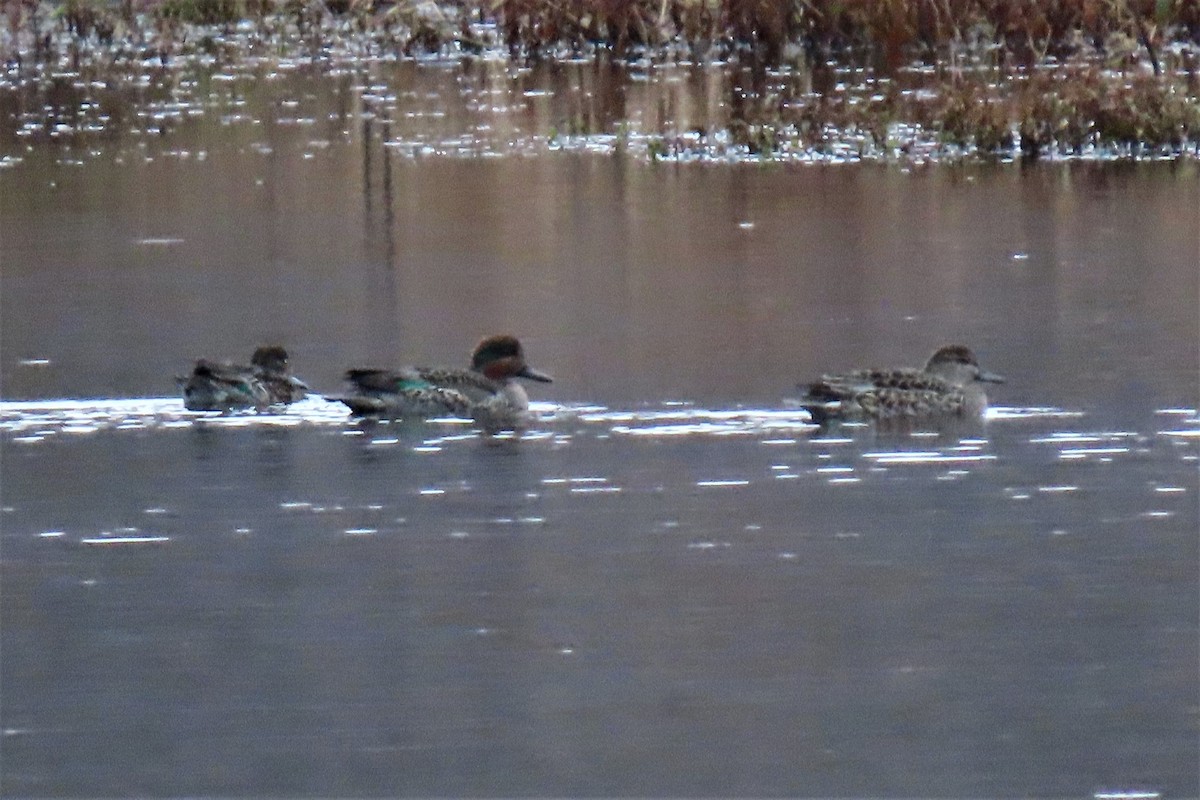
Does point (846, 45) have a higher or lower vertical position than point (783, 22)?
lower

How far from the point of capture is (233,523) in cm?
881

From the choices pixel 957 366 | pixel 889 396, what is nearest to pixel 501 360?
pixel 889 396

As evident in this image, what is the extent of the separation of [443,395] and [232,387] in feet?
2.54

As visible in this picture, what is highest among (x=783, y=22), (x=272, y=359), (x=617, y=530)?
(x=783, y=22)

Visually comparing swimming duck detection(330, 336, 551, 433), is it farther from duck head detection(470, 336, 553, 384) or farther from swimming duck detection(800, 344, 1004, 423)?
swimming duck detection(800, 344, 1004, 423)

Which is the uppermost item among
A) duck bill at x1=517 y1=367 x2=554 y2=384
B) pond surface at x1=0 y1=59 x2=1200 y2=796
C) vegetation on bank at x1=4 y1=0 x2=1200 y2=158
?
vegetation on bank at x1=4 y1=0 x2=1200 y2=158

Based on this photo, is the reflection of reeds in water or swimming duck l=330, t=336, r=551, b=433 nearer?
swimming duck l=330, t=336, r=551, b=433

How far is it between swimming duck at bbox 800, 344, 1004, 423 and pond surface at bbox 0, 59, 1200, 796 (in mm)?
127

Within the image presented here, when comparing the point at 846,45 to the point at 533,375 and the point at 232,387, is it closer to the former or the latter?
the point at 533,375

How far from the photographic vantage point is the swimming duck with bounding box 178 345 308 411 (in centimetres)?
1077

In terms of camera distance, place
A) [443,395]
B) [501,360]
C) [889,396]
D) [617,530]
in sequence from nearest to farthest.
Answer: [617,530], [889,396], [443,395], [501,360]

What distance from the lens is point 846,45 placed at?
101 feet

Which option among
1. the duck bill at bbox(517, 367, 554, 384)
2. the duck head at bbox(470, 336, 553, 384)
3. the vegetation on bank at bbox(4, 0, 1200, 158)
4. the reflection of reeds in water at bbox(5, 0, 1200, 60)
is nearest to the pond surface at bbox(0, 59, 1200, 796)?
the duck bill at bbox(517, 367, 554, 384)

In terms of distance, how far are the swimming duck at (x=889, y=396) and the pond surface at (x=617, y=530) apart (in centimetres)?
13
